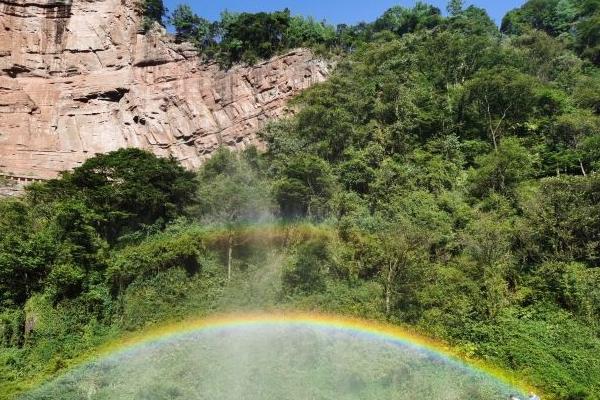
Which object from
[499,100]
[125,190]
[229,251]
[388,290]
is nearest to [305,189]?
[229,251]

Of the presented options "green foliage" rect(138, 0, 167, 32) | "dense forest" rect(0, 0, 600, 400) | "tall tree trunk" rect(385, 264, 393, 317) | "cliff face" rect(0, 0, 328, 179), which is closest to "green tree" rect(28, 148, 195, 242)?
"dense forest" rect(0, 0, 600, 400)

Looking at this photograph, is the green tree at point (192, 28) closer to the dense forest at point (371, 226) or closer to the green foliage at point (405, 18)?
the dense forest at point (371, 226)

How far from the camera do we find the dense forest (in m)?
16.3

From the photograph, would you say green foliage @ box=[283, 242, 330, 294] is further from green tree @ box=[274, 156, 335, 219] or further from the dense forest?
green tree @ box=[274, 156, 335, 219]

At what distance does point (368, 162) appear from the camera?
26.3m

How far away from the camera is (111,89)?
40.2 meters

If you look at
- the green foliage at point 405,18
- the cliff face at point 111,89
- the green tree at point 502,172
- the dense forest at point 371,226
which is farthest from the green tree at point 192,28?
the green tree at point 502,172

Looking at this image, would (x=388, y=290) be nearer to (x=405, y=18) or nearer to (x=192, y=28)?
(x=192, y=28)

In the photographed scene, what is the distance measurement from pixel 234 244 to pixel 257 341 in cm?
774

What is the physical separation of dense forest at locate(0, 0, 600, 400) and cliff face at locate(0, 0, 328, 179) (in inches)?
231

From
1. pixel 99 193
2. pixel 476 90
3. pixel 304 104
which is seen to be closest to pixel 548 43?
pixel 476 90

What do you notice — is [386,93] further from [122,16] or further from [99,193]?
[122,16]

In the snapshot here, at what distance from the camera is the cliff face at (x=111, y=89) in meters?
37.4

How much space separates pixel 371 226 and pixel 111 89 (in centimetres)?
2745
